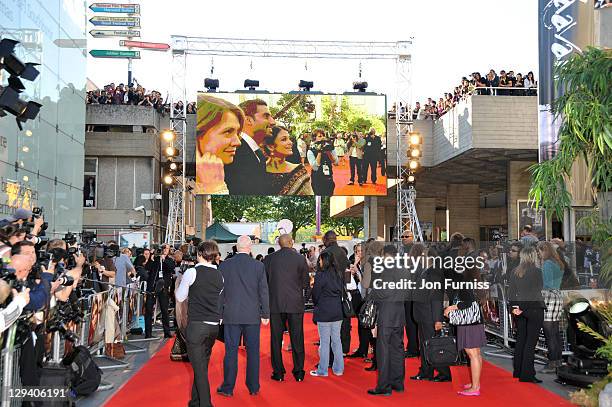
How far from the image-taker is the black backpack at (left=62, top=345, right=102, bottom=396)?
23.8ft

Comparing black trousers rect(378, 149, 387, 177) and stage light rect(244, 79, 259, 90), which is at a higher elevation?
stage light rect(244, 79, 259, 90)

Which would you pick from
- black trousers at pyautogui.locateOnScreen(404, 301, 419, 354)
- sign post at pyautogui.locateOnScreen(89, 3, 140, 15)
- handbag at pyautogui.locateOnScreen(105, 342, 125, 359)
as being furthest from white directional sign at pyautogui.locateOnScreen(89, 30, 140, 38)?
black trousers at pyautogui.locateOnScreen(404, 301, 419, 354)

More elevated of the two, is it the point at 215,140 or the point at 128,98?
the point at 128,98

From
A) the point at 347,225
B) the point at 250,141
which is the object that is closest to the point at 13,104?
the point at 250,141

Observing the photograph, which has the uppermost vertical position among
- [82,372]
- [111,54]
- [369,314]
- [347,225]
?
[111,54]

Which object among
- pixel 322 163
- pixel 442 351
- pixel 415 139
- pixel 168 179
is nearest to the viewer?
pixel 442 351

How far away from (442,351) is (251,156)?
59.2 feet

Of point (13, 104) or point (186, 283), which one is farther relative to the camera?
point (13, 104)

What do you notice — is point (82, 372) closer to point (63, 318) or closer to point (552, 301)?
point (63, 318)

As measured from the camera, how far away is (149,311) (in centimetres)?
1324

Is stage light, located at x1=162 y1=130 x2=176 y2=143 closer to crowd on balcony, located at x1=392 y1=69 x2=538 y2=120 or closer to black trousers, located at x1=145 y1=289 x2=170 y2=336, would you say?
crowd on balcony, located at x1=392 y1=69 x2=538 y2=120

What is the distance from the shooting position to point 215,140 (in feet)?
83.9

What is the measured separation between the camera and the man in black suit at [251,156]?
25.7m

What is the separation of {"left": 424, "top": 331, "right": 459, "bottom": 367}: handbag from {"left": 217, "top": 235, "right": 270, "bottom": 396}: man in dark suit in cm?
204
